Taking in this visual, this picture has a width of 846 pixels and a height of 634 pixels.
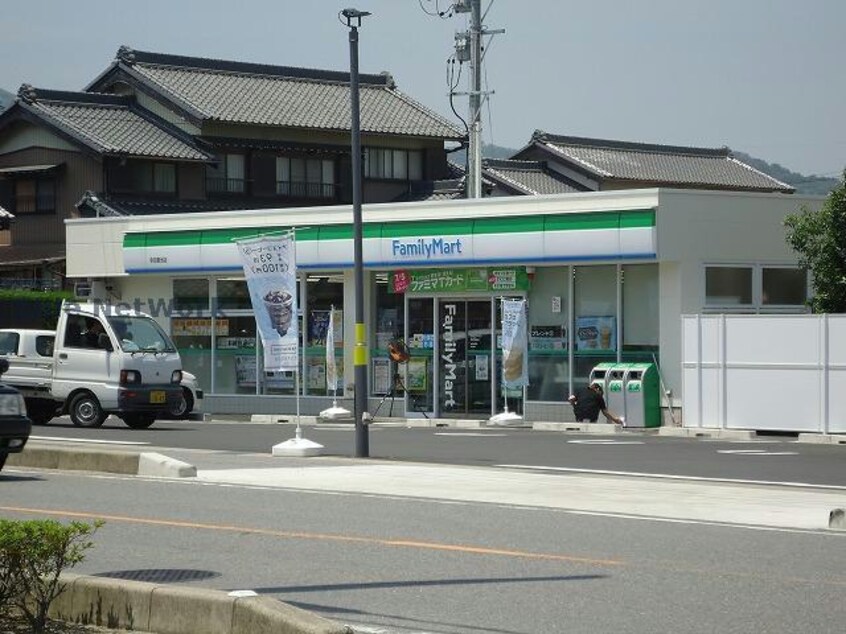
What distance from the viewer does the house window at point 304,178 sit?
5472 centimetres

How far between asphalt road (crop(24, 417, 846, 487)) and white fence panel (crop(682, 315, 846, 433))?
0.67 metres

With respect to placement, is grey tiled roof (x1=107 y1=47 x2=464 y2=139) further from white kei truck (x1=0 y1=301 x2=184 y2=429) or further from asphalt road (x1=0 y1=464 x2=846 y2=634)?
asphalt road (x1=0 y1=464 x2=846 y2=634)

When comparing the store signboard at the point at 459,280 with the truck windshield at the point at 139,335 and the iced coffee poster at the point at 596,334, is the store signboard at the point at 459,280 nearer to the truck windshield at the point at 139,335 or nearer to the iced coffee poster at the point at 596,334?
the iced coffee poster at the point at 596,334

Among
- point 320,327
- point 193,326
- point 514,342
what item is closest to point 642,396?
point 514,342

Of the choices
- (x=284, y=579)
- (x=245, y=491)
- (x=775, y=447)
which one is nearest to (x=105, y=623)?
(x=284, y=579)

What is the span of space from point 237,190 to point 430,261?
67.6ft

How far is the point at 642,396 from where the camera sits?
30391 millimetres

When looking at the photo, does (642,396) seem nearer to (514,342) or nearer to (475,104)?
(514,342)

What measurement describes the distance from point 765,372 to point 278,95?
103 ft

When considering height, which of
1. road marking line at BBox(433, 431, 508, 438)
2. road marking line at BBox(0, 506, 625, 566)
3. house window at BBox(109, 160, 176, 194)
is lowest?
road marking line at BBox(0, 506, 625, 566)

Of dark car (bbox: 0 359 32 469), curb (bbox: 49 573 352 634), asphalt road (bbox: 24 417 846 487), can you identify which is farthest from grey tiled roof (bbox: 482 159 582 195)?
curb (bbox: 49 573 352 634)

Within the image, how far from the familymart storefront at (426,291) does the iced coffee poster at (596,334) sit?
1.4 inches

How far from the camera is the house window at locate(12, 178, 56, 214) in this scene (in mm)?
52250

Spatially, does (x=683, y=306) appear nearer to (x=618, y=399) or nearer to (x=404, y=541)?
(x=618, y=399)
